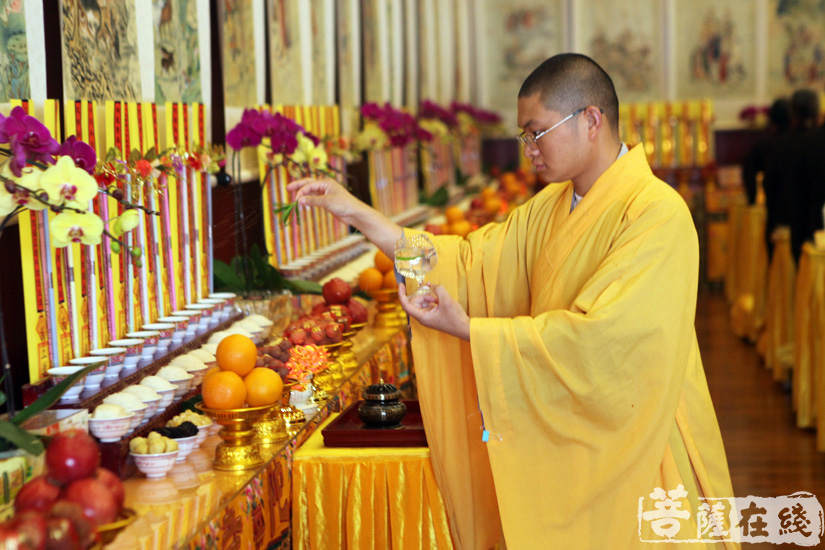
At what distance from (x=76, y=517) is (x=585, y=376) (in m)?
1.16

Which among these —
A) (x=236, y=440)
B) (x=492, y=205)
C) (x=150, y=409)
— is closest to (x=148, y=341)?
(x=150, y=409)

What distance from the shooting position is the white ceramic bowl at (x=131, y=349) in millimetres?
2449

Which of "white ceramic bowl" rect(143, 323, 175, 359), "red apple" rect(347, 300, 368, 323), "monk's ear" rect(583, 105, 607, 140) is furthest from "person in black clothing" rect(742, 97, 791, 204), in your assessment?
"white ceramic bowl" rect(143, 323, 175, 359)

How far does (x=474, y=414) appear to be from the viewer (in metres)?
2.52

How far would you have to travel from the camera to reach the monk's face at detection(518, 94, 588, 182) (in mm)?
2359

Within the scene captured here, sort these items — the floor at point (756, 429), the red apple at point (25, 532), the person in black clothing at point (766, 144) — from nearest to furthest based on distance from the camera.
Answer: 1. the red apple at point (25, 532)
2. the floor at point (756, 429)
3. the person in black clothing at point (766, 144)

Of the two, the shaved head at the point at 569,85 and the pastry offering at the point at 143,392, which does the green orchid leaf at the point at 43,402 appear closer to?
the pastry offering at the point at 143,392

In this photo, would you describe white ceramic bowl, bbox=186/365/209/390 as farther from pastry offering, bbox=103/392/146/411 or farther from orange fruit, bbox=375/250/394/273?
orange fruit, bbox=375/250/394/273

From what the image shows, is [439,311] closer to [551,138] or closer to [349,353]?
[551,138]

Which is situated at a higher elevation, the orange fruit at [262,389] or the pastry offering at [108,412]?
the pastry offering at [108,412]

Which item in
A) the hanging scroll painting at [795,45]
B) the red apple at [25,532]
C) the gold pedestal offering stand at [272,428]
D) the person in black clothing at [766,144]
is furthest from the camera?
the hanging scroll painting at [795,45]

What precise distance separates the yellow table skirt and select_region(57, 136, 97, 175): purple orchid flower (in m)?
0.86

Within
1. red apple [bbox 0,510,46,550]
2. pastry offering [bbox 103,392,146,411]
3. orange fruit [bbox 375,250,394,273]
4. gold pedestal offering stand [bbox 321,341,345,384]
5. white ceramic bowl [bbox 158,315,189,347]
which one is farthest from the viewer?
orange fruit [bbox 375,250,394,273]

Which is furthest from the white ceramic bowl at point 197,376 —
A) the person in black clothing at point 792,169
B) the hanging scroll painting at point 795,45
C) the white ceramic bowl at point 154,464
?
the hanging scroll painting at point 795,45
